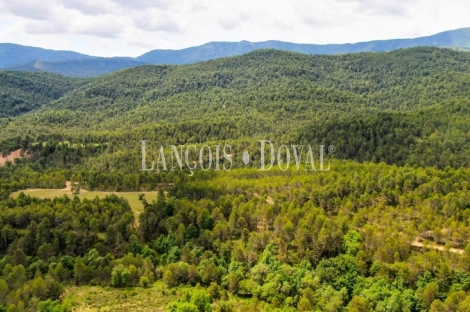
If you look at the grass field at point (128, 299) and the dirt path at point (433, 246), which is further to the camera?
the dirt path at point (433, 246)

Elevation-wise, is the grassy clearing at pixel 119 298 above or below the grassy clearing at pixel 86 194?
below

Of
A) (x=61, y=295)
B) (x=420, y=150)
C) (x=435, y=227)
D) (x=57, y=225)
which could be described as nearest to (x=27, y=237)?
(x=57, y=225)

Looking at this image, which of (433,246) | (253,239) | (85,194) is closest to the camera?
(433,246)

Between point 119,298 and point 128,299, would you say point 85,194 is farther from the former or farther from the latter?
point 128,299

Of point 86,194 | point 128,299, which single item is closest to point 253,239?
point 128,299

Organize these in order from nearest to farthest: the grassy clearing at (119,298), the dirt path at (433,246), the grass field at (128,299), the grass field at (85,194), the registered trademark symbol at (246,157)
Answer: the grass field at (128,299) < the grassy clearing at (119,298) < the dirt path at (433,246) < the grass field at (85,194) < the registered trademark symbol at (246,157)

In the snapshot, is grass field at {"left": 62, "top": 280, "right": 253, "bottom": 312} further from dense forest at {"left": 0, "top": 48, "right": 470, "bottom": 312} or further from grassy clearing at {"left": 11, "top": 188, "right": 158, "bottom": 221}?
grassy clearing at {"left": 11, "top": 188, "right": 158, "bottom": 221}

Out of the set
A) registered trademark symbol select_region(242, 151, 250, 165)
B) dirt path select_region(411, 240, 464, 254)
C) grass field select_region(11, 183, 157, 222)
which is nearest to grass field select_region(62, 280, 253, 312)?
dirt path select_region(411, 240, 464, 254)

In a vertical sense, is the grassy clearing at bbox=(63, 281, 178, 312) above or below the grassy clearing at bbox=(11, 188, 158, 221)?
below

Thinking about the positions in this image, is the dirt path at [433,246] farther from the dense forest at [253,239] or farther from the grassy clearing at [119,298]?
the grassy clearing at [119,298]

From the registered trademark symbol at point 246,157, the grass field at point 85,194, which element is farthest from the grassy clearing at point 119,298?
the registered trademark symbol at point 246,157

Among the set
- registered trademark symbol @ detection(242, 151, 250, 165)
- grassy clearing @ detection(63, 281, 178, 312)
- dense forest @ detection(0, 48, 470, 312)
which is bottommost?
grassy clearing @ detection(63, 281, 178, 312)
